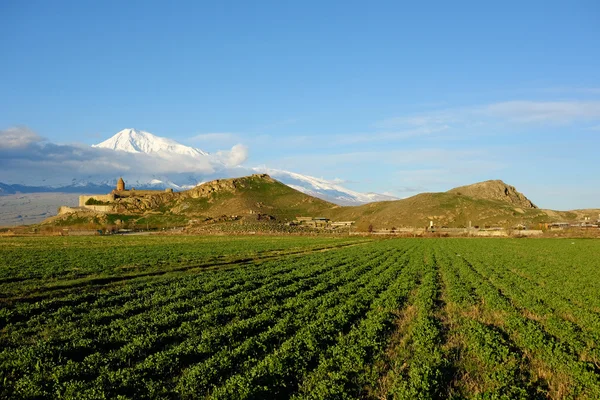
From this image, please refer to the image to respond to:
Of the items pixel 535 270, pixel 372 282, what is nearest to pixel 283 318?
pixel 372 282

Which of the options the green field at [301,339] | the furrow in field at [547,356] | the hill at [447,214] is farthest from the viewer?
the hill at [447,214]

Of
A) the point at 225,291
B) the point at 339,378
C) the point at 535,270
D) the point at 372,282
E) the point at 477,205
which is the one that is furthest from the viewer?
the point at 477,205

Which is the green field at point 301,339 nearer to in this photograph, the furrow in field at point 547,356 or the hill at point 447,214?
the furrow in field at point 547,356

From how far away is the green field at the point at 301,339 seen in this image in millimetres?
10758

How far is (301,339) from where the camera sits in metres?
14.4

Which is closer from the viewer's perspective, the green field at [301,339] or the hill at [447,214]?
the green field at [301,339]

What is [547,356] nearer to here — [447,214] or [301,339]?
[301,339]

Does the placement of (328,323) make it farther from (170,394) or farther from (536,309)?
(536,309)

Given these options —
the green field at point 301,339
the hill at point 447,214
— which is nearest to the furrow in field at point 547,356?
the green field at point 301,339

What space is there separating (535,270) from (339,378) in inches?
1290

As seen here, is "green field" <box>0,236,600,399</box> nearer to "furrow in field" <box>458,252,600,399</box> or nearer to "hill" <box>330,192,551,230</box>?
"furrow in field" <box>458,252,600,399</box>

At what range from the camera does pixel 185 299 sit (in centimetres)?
2241

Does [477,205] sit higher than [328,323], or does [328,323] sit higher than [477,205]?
[477,205]

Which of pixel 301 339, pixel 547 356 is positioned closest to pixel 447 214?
pixel 547 356
